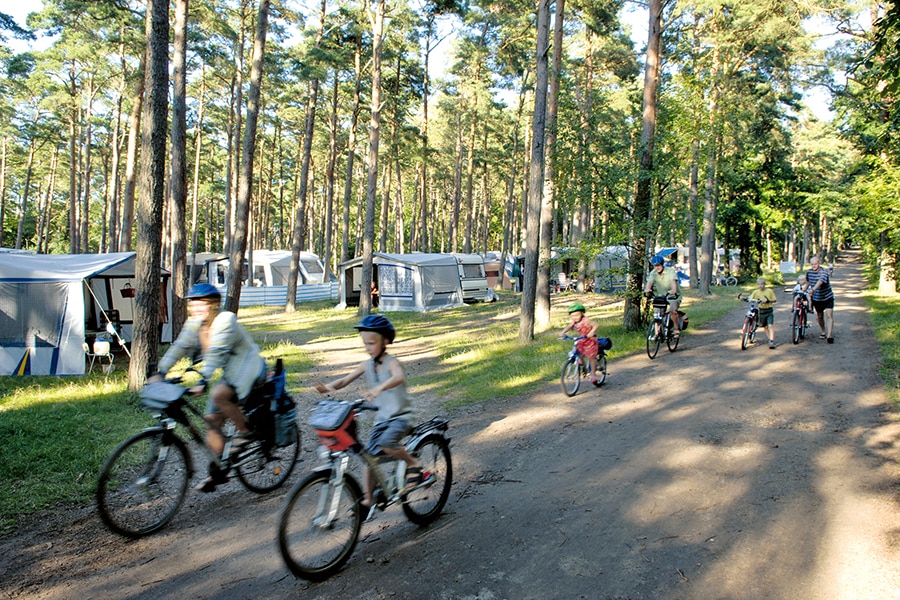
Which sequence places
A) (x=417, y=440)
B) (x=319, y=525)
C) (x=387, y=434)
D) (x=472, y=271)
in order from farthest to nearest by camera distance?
(x=472, y=271), (x=417, y=440), (x=387, y=434), (x=319, y=525)

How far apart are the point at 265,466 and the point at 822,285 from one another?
10256mm

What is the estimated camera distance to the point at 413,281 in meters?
23.6

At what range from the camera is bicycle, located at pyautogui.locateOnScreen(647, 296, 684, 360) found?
10039mm

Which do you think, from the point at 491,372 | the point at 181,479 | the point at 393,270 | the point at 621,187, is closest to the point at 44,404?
the point at 181,479

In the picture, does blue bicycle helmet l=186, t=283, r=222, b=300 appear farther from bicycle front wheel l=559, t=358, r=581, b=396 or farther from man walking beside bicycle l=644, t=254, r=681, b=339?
man walking beside bicycle l=644, t=254, r=681, b=339

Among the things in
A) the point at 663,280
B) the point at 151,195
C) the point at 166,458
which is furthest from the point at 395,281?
the point at 166,458

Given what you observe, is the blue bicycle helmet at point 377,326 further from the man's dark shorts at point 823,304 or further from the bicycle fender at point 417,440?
the man's dark shorts at point 823,304

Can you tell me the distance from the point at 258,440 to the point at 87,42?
2273 centimetres

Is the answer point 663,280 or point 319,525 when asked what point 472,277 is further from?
point 319,525

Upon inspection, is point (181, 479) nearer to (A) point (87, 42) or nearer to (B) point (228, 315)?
(B) point (228, 315)

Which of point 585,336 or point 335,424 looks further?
point 585,336

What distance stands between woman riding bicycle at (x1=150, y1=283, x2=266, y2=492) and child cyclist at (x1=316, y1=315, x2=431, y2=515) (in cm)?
90

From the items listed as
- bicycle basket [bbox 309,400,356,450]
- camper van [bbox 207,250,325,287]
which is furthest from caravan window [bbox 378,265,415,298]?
bicycle basket [bbox 309,400,356,450]

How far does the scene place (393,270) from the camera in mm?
24094
